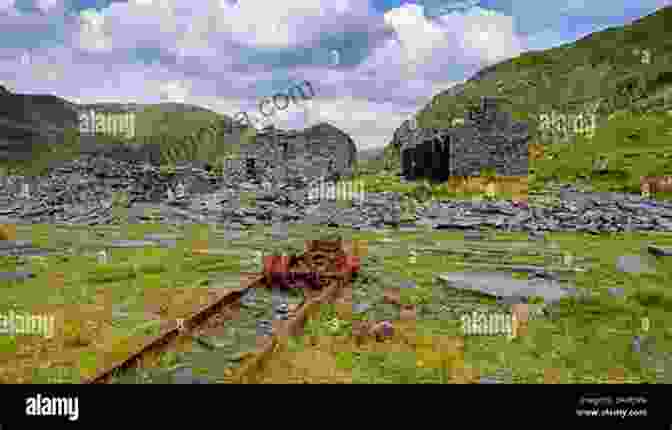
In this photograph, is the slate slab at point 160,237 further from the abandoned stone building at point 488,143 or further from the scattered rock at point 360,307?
the abandoned stone building at point 488,143

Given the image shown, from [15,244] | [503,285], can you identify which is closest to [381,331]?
[503,285]

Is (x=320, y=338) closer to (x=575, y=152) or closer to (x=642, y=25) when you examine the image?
(x=575, y=152)

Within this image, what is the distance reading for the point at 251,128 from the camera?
1369 inches

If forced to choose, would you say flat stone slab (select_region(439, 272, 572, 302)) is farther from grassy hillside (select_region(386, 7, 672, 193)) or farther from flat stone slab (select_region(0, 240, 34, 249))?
grassy hillside (select_region(386, 7, 672, 193))

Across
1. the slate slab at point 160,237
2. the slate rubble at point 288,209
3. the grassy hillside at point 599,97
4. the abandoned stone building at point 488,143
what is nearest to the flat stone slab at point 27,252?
the slate slab at point 160,237

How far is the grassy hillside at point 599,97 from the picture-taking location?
32438 mm

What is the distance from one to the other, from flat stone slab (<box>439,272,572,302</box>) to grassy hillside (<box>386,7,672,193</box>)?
849 inches

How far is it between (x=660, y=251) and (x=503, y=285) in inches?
223

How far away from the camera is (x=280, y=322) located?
6.43 metres

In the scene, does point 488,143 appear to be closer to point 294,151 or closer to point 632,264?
point 294,151

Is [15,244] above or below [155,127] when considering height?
below

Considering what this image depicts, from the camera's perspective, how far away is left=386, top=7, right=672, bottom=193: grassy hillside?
3244 centimetres
